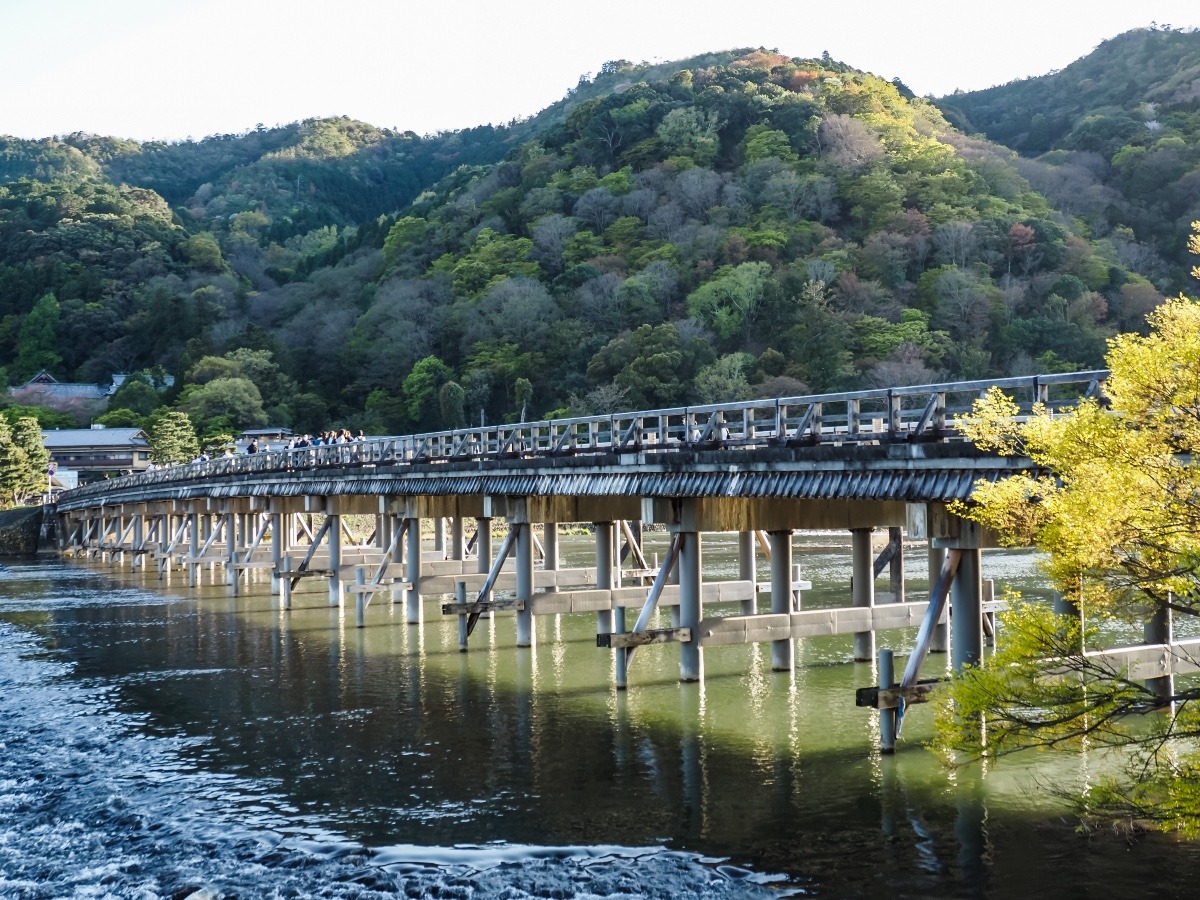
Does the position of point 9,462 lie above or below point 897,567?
above

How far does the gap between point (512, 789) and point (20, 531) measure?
62.1m

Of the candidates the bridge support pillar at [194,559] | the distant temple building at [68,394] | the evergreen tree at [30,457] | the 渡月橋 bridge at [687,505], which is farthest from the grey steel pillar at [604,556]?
the distant temple building at [68,394]

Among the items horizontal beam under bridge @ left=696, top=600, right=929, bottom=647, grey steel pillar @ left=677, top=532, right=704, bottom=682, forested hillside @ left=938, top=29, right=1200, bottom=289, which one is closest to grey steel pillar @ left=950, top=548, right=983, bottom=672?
horizontal beam under bridge @ left=696, top=600, right=929, bottom=647

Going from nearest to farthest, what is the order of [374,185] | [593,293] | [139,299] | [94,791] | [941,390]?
[941,390], [94,791], [593,293], [139,299], [374,185]

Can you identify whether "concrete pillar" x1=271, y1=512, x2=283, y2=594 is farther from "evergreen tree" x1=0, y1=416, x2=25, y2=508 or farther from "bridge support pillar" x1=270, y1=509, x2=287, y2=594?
"evergreen tree" x1=0, y1=416, x2=25, y2=508

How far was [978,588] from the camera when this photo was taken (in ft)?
47.4

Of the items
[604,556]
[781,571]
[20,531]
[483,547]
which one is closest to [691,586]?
[781,571]

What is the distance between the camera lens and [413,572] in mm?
28125

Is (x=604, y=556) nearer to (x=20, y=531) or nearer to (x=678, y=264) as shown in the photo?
(x=20, y=531)

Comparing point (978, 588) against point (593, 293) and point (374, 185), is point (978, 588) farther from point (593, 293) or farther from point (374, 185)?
point (374, 185)

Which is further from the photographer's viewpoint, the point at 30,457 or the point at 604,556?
the point at 30,457

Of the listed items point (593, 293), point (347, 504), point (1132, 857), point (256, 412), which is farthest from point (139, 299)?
point (1132, 857)

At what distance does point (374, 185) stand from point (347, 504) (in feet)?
442

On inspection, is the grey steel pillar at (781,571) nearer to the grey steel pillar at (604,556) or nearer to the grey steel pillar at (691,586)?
the grey steel pillar at (691,586)
